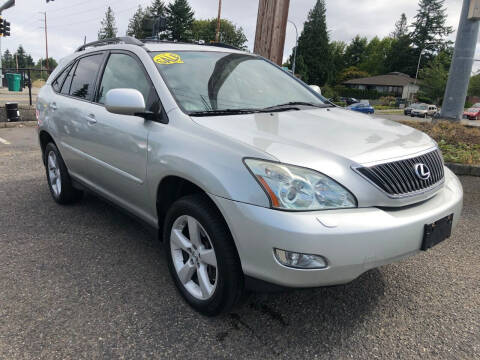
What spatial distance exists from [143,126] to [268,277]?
141 centimetres

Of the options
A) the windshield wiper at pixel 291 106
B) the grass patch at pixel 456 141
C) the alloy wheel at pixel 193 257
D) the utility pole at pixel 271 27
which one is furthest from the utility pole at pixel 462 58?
the alloy wheel at pixel 193 257

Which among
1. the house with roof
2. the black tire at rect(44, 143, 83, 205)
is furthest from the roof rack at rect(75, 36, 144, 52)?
the house with roof

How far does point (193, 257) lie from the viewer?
243 centimetres

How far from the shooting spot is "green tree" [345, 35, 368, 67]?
300 ft

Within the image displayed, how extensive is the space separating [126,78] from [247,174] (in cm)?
167

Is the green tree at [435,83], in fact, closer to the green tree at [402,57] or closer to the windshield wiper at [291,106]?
the green tree at [402,57]

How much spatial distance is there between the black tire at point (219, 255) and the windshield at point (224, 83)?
675mm

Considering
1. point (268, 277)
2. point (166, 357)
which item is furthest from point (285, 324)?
point (166, 357)

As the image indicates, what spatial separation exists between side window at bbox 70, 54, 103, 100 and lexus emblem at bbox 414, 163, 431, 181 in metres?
2.75

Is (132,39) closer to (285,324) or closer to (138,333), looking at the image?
(138,333)

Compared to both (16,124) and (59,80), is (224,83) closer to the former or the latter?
(59,80)

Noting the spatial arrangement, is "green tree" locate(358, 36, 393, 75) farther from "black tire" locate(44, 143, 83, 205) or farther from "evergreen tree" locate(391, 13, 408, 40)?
"black tire" locate(44, 143, 83, 205)

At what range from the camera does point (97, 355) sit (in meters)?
2.06

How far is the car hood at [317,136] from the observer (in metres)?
2.10
